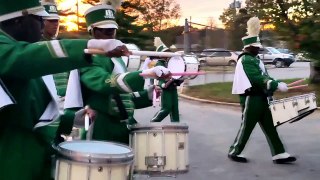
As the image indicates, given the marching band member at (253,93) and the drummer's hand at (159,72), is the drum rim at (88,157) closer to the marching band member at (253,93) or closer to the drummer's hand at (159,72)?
the drummer's hand at (159,72)

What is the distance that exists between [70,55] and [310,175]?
6.37m

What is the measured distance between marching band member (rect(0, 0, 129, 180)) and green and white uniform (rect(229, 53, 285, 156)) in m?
5.94

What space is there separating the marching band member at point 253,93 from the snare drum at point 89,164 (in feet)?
18.2

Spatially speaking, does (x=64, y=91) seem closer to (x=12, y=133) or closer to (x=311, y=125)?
(x=12, y=133)

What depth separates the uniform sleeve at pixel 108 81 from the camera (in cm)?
370

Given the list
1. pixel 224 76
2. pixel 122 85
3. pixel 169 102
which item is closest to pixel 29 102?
pixel 122 85

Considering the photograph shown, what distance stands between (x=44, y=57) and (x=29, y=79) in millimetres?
255

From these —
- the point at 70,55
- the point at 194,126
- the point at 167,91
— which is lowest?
the point at 194,126

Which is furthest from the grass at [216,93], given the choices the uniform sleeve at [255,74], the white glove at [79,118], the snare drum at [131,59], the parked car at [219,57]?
the parked car at [219,57]

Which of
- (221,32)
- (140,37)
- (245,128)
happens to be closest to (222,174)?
(245,128)

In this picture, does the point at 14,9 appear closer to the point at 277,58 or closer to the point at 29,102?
the point at 29,102

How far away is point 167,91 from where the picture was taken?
40.4 ft

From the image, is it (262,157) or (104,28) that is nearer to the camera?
(104,28)

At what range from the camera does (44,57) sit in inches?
94.0
